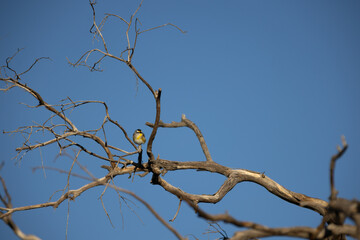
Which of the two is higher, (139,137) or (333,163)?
(139,137)

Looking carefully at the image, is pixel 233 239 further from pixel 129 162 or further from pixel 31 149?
pixel 31 149

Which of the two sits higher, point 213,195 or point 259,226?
point 213,195

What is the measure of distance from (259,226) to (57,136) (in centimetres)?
273

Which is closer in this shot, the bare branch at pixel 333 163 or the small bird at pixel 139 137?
the bare branch at pixel 333 163

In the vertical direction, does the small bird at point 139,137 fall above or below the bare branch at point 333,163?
above

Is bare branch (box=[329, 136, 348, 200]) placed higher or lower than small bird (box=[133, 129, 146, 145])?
lower

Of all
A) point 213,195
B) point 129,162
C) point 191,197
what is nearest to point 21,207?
point 129,162

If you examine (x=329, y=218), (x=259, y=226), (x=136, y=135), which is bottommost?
(x=259, y=226)

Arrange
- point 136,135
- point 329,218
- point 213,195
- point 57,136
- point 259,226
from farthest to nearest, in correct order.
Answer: point 136,135 < point 213,195 < point 57,136 < point 329,218 < point 259,226

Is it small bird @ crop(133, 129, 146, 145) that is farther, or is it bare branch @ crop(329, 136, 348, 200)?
small bird @ crop(133, 129, 146, 145)

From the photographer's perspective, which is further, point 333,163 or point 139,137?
point 139,137

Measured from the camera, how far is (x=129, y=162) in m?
4.22

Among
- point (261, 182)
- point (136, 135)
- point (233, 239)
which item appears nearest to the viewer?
point (233, 239)

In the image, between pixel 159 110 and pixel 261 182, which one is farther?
pixel 261 182
